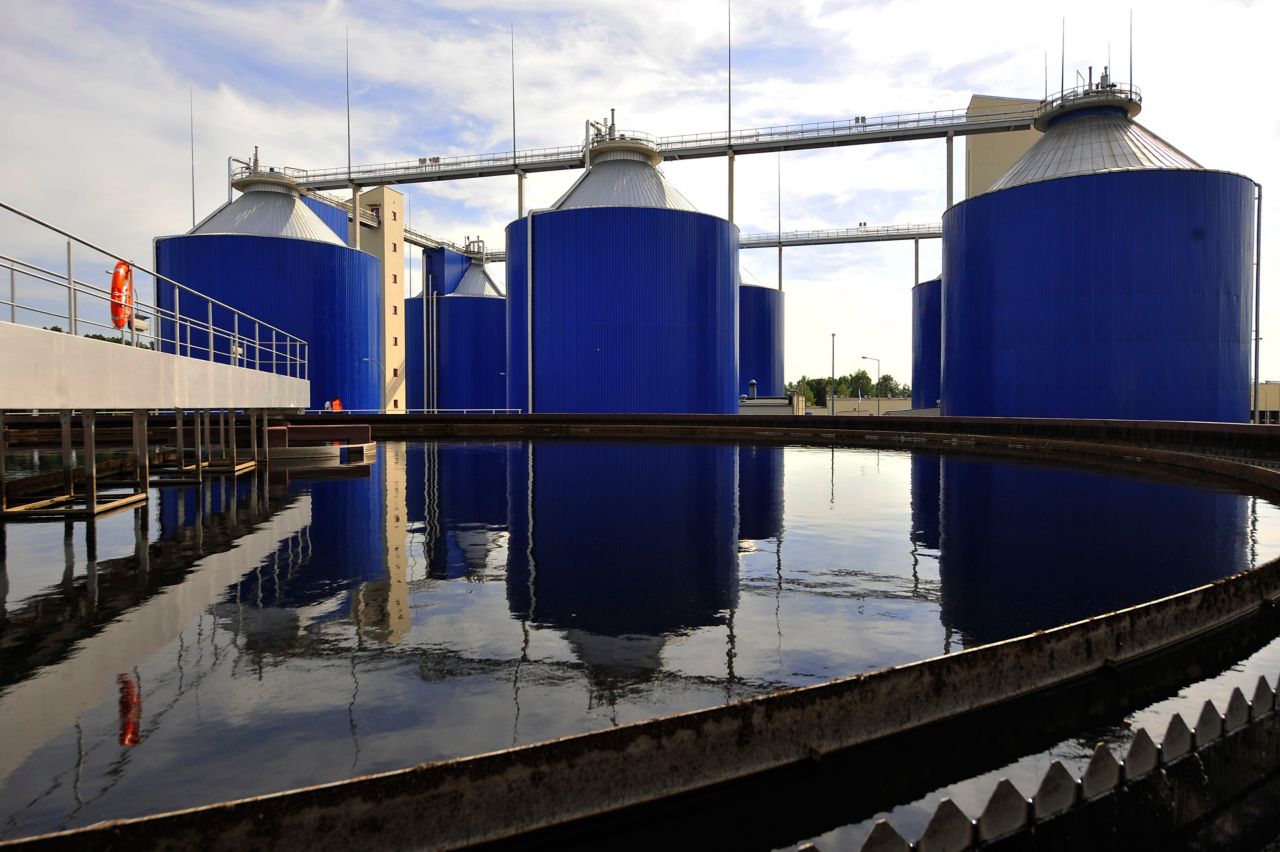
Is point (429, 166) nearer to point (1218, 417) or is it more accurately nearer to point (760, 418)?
point (760, 418)

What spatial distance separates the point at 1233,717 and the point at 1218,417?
1158 inches

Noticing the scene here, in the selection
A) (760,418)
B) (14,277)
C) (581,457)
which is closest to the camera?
(14,277)

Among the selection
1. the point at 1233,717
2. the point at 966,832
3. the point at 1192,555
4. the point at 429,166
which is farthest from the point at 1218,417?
the point at 429,166

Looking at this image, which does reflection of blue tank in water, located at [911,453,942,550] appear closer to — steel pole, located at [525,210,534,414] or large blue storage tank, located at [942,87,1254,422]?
large blue storage tank, located at [942,87,1254,422]

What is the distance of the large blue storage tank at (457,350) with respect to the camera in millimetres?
55344

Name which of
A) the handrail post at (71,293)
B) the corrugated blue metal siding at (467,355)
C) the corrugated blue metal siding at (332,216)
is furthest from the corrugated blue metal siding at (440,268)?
the handrail post at (71,293)

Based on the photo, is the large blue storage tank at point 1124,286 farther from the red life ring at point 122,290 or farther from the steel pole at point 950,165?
the red life ring at point 122,290

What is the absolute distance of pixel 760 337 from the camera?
59531mm

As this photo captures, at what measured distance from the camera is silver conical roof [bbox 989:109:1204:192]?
2962 centimetres

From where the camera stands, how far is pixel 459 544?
1040cm

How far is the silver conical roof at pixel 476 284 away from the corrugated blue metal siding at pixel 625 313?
2055cm

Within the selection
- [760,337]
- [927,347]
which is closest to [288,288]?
[760,337]

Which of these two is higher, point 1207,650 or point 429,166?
point 429,166

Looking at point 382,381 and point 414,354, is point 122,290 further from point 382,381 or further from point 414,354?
point 414,354
